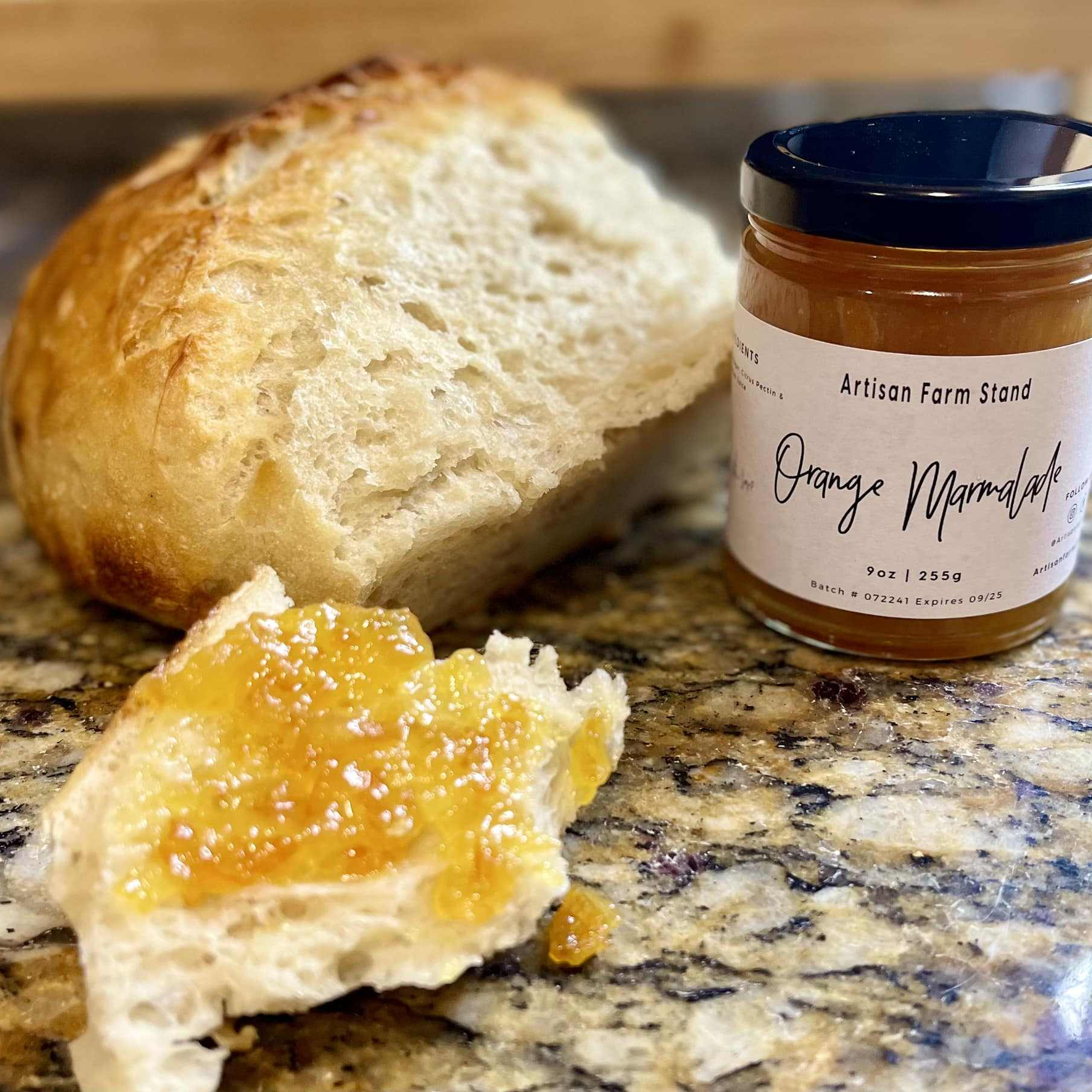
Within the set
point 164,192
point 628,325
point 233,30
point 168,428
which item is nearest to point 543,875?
point 168,428

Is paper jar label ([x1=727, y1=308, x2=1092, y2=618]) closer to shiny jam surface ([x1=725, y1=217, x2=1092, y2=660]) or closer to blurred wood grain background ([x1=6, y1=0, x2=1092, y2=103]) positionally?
shiny jam surface ([x1=725, y1=217, x2=1092, y2=660])

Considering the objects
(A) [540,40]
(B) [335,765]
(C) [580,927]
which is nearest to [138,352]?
(B) [335,765]

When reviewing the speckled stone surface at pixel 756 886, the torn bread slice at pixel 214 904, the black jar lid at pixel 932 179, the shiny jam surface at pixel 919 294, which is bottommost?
the speckled stone surface at pixel 756 886

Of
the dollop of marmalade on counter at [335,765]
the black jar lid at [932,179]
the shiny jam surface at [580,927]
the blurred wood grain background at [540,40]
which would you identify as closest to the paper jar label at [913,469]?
the black jar lid at [932,179]

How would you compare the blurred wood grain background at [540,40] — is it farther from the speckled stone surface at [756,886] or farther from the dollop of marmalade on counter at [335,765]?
the dollop of marmalade on counter at [335,765]

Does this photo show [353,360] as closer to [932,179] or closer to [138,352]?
[138,352]

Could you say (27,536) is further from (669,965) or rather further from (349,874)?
(669,965)

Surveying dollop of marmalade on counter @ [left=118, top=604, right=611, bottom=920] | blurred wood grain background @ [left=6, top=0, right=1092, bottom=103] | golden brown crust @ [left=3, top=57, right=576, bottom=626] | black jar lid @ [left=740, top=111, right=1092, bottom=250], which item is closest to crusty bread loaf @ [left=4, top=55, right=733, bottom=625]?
golden brown crust @ [left=3, top=57, right=576, bottom=626]
